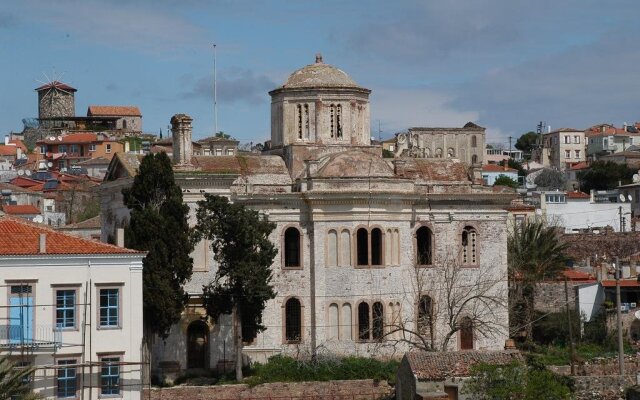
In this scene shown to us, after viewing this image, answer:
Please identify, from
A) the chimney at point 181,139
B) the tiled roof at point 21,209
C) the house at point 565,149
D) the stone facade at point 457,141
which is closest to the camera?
the chimney at point 181,139

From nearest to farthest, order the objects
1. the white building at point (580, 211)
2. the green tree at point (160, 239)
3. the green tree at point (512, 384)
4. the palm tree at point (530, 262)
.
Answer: the green tree at point (512, 384) → the green tree at point (160, 239) → the palm tree at point (530, 262) → the white building at point (580, 211)

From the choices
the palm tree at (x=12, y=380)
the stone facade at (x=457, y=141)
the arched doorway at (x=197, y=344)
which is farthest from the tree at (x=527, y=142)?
the palm tree at (x=12, y=380)

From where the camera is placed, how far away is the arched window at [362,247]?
175 feet

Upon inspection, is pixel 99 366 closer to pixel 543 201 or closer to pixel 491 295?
pixel 491 295

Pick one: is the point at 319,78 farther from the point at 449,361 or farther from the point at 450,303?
the point at 449,361

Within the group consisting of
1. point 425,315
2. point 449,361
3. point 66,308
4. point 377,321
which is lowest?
point 449,361

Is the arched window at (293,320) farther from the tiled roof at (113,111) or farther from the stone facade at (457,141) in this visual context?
the tiled roof at (113,111)

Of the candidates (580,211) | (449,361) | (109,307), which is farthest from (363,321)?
(580,211)

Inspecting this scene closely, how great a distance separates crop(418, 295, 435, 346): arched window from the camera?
54969mm

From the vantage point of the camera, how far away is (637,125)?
154125 millimetres

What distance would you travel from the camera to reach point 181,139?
53531 millimetres

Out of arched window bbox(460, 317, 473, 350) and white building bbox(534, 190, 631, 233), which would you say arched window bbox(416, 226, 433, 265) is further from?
white building bbox(534, 190, 631, 233)

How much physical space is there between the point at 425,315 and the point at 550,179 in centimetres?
6290

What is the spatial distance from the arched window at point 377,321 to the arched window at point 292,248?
9.78ft
